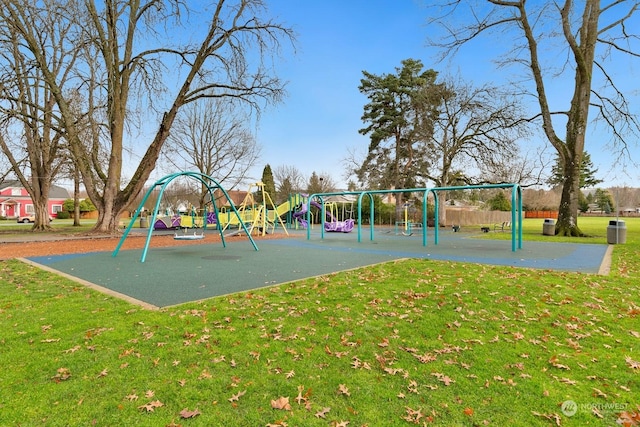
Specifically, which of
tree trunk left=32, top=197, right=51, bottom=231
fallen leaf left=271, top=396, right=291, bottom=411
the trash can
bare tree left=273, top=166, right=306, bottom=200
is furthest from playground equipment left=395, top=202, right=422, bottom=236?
bare tree left=273, top=166, right=306, bottom=200

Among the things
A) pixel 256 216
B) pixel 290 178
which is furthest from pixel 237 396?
pixel 290 178

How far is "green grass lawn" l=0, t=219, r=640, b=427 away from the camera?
2.72 meters

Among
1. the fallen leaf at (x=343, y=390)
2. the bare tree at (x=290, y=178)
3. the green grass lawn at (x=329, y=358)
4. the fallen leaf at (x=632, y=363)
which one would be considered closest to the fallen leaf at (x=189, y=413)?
the green grass lawn at (x=329, y=358)

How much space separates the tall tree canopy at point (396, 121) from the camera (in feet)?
99.2

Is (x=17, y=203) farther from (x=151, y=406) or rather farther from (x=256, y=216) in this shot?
(x=151, y=406)

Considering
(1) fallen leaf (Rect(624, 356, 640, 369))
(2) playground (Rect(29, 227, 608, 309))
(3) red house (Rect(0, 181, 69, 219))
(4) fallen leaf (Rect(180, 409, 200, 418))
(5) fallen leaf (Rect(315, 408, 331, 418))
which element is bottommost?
(5) fallen leaf (Rect(315, 408, 331, 418))

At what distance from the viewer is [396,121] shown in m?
30.1

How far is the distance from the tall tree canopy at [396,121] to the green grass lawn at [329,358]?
25.2 meters

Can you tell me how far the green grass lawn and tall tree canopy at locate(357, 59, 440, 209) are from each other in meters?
25.2

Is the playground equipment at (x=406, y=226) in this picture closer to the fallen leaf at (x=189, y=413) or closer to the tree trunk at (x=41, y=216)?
the fallen leaf at (x=189, y=413)

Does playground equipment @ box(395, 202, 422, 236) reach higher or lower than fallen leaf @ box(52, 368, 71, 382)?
higher

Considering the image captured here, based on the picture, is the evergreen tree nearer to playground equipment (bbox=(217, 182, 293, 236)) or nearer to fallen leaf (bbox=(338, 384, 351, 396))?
playground equipment (bbox=(217, 182, 293, 236))

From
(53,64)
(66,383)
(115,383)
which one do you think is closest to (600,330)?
(115,383)

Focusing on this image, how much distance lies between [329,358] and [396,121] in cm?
2870
